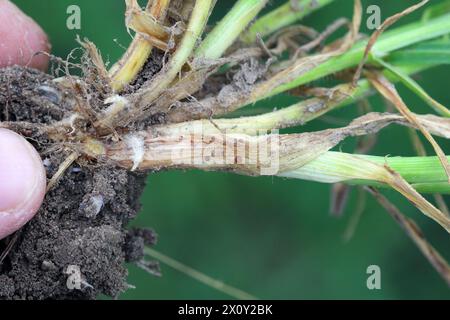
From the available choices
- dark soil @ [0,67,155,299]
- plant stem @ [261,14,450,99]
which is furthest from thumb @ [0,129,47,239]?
plant stem @ [261,14,450,99]

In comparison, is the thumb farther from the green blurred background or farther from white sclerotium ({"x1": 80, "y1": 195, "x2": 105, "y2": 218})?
the green blurred background

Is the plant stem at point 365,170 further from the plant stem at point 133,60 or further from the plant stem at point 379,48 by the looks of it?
the plant stem at point 133,60

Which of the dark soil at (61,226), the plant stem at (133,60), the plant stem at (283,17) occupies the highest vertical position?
the plant stem at (283,17)

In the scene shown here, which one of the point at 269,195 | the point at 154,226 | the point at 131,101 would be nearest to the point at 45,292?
the point at 131,101

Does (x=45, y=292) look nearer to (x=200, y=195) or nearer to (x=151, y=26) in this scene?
(x=151, y=26)

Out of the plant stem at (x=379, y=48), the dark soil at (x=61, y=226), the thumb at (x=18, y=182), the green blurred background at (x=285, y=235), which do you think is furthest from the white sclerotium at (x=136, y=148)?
the green blurred background at (x=285, y=235)

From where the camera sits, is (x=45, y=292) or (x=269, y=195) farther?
(x=269, y=195)
